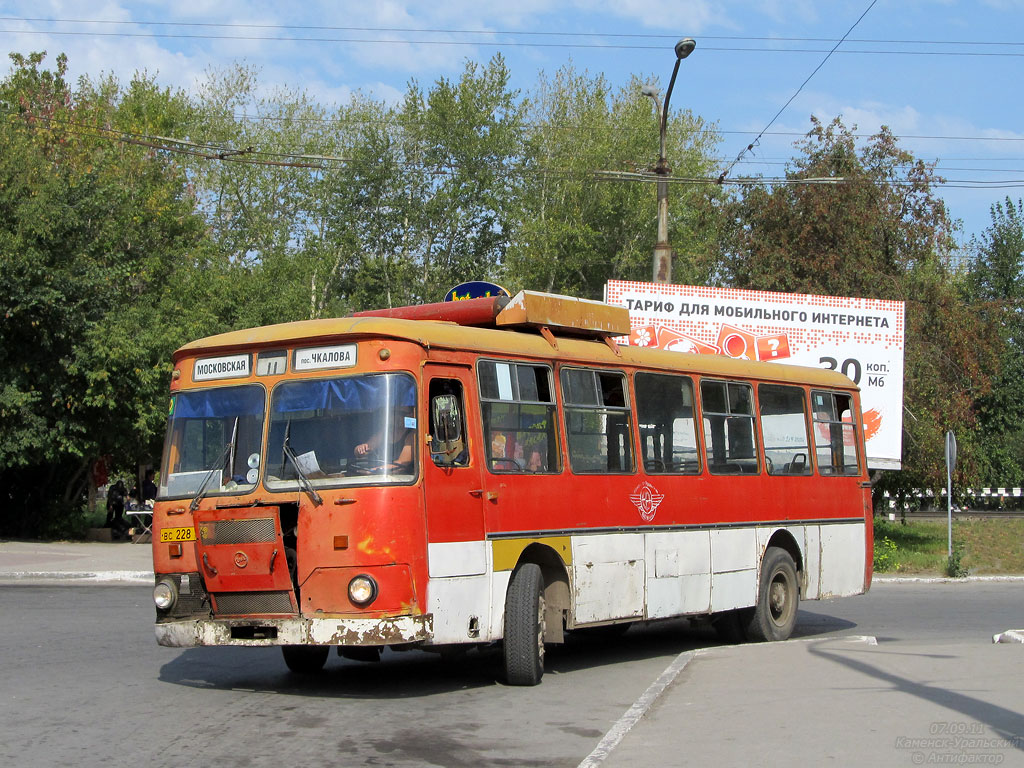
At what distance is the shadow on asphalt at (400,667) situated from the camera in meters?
9.81

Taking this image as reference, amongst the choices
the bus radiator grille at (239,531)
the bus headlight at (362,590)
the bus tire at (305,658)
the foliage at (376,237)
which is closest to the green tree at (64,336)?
the foliage at (376,237)

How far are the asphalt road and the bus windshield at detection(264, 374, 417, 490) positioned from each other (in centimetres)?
170

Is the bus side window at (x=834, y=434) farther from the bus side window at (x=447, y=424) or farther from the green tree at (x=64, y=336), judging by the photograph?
the green tree at (x=64, y=336)

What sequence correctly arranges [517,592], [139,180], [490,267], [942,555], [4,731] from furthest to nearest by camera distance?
[490,267] → [139,180] → [942,555] → [517,592] → [4,731]

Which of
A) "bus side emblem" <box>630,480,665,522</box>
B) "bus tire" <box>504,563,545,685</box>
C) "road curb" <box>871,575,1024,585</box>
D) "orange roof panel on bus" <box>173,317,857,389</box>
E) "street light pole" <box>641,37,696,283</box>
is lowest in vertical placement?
"road curb" <box>871,575,1024,585</box>

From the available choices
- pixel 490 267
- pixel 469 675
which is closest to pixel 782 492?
pixel 469 675

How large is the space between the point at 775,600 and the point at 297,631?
258 inches

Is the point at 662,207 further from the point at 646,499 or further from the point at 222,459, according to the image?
the point at 222,459

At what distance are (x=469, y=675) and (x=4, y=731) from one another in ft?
13.1

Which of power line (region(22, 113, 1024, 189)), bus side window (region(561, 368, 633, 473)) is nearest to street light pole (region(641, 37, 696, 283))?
power line (region(22, 113, 1024, 189))

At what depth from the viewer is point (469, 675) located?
10492 mm

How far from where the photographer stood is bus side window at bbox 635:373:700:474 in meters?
11.5

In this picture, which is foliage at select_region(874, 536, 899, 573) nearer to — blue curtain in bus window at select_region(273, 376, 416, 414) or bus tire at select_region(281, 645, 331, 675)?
bus tire at select_region(281, 645, 331, 675)

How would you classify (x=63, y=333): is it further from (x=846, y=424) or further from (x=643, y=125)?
(x=643, y=125)
